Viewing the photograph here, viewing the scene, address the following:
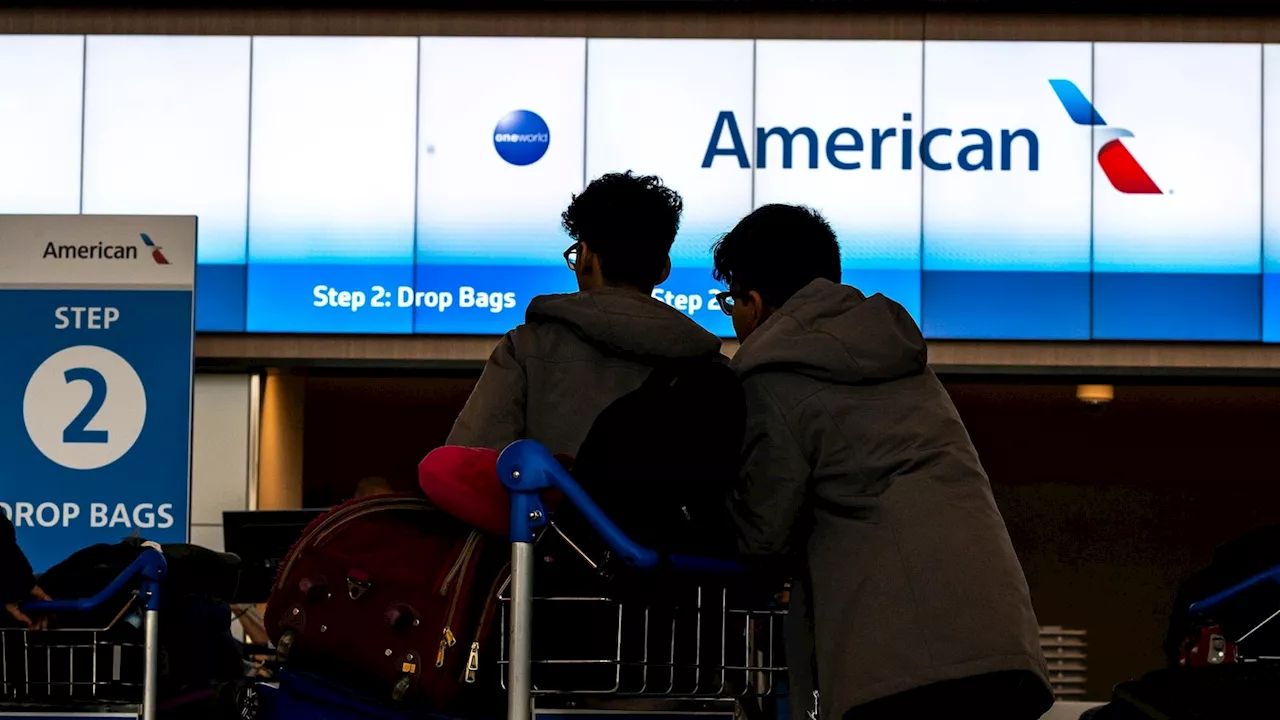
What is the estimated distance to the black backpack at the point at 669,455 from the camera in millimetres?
2391

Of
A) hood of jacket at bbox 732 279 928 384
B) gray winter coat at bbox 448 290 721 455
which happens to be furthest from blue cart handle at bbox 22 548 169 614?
hood of jacket at bbox 732 279 928 384

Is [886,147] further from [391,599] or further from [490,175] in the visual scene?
[391,599]

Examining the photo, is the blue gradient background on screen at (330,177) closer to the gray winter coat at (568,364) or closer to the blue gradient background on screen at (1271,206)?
the blue gradient background on screen at (1271,206)

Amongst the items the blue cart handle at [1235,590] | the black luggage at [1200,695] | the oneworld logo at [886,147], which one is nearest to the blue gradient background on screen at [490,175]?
the oneworld logo at [886,147]

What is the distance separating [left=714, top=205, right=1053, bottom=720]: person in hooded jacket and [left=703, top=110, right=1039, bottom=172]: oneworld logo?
7243 millimetres

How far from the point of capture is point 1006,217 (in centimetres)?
966

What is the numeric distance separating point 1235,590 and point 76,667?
2.49m

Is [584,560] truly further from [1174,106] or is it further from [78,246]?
[1174,106]

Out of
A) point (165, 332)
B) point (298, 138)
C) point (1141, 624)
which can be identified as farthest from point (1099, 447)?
point (165, 332)

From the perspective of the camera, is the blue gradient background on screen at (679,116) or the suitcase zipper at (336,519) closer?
the suitcase zipper at (336,519)

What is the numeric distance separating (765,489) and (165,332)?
3842 millimetres

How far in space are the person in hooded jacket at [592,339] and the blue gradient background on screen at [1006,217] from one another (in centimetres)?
662

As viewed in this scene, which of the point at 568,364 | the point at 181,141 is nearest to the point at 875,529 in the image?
the point at 568,364

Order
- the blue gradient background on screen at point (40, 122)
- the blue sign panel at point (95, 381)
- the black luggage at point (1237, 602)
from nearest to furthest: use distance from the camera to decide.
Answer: the black luggage at point (1237, 602)
the blue sign panel at point (95, 381)
the blue gradient background on screen at point (40, 122)
